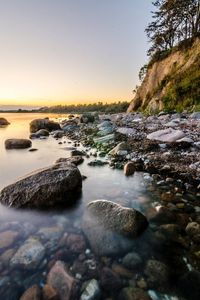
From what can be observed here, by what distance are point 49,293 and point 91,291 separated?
0.36 metres

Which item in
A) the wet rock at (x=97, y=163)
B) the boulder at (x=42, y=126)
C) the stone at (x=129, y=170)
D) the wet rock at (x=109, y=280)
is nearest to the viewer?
the wet rock at (x=109, y=280)

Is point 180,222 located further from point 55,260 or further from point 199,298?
point 55,260

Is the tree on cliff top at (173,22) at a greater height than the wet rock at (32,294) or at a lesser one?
greater

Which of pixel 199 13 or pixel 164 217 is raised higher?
pixel 199 13

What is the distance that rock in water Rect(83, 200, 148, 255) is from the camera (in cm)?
242

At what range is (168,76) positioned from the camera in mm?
24250

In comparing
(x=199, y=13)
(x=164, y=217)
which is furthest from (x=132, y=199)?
(x=199, y=13)

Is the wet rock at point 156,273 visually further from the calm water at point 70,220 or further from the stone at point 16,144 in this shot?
the stone at point 16,144

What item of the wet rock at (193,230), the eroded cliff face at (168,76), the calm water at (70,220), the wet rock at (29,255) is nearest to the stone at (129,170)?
the calm water at (70,220)

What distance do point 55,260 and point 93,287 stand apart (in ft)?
1.74

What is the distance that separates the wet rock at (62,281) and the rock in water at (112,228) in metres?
0.43

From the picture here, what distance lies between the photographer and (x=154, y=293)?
6.07 ft

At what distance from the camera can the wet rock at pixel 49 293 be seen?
1818 millimetres

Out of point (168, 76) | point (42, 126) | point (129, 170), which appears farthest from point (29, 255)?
point (168, 76)
